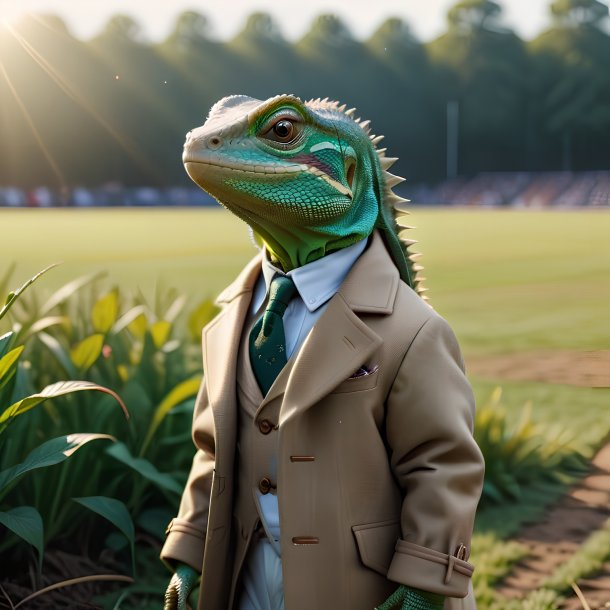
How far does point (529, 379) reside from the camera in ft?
22.9

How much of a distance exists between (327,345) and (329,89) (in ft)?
195

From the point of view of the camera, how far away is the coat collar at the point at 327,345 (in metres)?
1.81

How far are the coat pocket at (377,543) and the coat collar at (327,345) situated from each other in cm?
32

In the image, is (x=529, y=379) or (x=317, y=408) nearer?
(x=317, y=408)

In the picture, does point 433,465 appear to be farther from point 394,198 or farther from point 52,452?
point 52,452

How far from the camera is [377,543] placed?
6.18ft

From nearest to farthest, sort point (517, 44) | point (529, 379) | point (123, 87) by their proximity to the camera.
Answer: point (529, 379)
point (123, 87)
point (517, 44)

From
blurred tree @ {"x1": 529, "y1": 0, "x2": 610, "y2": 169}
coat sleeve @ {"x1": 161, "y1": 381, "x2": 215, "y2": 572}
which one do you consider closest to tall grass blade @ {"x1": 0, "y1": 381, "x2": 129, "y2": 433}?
coat sleeve @ {"x1": 161, "y1": 381, "x2": 215, "y2": 572}

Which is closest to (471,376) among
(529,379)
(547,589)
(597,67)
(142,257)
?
(529,379)

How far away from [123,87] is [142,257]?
32.6 m

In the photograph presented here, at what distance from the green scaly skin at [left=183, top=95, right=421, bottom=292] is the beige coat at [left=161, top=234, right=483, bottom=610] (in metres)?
0.15

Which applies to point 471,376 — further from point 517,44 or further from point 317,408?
point 517,44

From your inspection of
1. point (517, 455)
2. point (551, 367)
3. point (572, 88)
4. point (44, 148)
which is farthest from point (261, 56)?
point (517, 455)

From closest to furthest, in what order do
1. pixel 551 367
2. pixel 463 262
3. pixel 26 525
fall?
pixel 26 525
pixel 551 367
pixel 463 262
